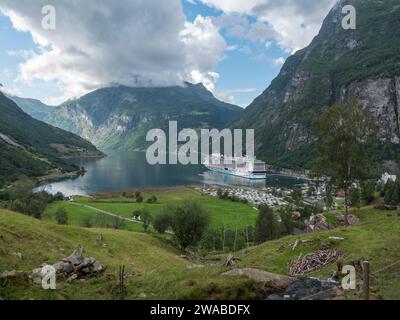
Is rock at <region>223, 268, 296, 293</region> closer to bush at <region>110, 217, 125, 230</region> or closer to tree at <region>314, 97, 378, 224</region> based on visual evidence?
tree at <region>314, 97, 378, 224</region>

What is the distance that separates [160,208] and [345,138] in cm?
9702

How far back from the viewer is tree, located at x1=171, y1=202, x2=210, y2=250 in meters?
58.4

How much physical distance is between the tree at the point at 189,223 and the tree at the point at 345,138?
23.4 metres

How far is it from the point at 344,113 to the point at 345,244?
1627cm

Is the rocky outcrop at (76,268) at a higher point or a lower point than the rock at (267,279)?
lower

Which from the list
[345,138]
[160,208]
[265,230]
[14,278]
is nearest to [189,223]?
[345,138]

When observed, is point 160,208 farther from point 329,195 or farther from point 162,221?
point 329,195

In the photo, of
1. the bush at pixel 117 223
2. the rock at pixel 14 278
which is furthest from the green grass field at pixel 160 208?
the rock at pixel 14 278

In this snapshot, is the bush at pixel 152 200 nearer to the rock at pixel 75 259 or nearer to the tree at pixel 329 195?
the tree at pixel 329 195

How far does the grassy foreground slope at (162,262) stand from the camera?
18312mm

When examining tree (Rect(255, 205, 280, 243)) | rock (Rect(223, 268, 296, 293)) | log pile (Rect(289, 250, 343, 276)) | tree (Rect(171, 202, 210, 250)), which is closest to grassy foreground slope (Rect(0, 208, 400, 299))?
rock (Rect(223, 268, 296, 293))

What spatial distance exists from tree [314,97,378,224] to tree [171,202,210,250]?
923 inches
